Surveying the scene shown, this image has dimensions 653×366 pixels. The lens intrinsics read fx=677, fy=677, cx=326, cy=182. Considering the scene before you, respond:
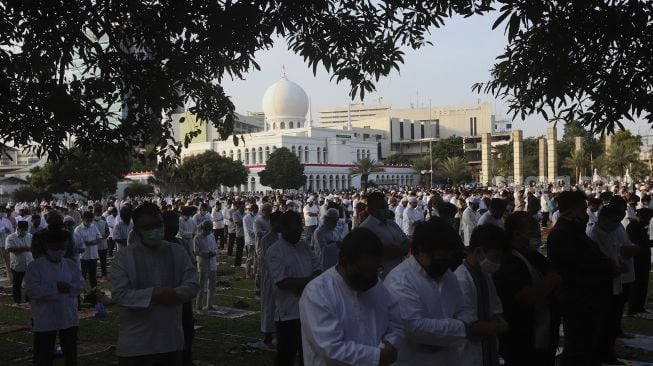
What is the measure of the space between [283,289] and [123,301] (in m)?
1.77

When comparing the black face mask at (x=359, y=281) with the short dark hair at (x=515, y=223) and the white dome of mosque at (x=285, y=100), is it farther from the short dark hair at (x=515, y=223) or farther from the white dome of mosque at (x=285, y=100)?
the white dome of mosque at (x=285, y=100)

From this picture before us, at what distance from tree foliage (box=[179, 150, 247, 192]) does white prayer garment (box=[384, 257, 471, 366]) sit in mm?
56973

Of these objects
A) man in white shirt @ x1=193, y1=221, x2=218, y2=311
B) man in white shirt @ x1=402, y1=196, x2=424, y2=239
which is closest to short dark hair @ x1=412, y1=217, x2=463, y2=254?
man in white shirt @ x1=193, y1=221, x2=218, y2=311

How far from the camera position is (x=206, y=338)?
8.52 metres

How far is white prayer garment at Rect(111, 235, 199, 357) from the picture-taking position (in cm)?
443

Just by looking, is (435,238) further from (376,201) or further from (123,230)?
(123,230)

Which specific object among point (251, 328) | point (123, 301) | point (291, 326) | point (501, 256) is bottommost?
point (251, 328)

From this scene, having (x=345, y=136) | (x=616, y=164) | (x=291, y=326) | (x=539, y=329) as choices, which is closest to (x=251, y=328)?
(x=291, y=326)

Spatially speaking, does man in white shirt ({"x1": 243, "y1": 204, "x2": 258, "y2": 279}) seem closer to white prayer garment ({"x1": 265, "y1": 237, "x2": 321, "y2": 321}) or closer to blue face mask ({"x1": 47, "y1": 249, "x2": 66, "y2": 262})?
blue face mask ({"x1": 47, "y1": 249, "x2": 66, "y2": 262})

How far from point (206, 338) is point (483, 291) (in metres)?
5.35

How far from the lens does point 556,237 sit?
18.9 feet

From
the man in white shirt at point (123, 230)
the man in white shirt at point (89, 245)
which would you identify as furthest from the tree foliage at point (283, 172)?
the man in white shirt at point (89, 245)

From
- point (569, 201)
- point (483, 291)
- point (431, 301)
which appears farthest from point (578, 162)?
point (431, 301)

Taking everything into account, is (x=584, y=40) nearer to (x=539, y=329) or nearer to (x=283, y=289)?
(x=539, y=329)
